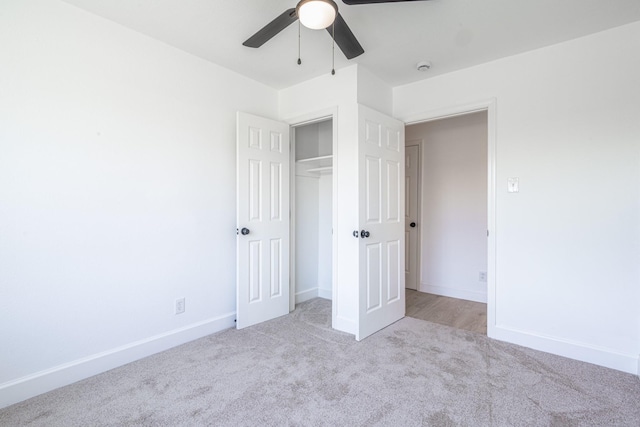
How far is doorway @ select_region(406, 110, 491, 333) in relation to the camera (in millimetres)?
3900

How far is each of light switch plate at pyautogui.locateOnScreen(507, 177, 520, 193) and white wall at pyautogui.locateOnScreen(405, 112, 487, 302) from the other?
1.29 metres

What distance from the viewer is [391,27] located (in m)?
2.27

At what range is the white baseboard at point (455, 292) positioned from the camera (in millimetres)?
3879

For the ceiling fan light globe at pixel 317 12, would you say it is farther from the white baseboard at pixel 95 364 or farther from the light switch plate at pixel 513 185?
the white baseboard at pixel 95 364

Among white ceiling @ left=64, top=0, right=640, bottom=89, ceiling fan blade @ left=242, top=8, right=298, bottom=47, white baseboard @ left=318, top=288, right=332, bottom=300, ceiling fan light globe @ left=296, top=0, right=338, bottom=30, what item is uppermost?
white ceiling @ left=64, top=0, right=640, bottom=89

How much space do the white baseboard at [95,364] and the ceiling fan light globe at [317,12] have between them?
99.8 inches

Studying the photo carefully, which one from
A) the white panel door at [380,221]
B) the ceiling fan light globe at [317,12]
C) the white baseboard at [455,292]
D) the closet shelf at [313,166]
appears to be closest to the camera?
the ceiling fan light globe at [317,12]

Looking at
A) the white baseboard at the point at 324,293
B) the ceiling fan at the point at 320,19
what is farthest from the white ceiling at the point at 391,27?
the white baseboard at the point at 324,293

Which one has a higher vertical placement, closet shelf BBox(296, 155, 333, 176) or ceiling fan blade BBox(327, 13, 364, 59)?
ceiling fan blade BBox(327, 13, 364, 59)

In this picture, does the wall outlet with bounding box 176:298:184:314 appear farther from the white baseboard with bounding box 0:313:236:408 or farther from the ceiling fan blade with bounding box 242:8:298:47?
the ceiling fan blade with bounding box 242:8:298:47

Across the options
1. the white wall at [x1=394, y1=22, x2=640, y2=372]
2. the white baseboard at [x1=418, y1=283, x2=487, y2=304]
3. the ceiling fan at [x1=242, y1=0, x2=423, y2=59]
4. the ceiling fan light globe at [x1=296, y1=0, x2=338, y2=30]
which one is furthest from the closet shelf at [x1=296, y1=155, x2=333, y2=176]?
the white baseboard at [x1=418, y1=283, x2=487, y2=304]

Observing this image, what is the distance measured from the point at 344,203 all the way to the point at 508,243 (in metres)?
1.48

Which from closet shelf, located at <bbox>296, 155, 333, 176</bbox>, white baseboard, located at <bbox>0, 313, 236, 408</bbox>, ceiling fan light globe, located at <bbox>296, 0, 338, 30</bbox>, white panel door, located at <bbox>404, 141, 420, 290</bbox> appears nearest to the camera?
ceiling fan light globe, located at <bbox>296, 0, 338, 30</bbox>

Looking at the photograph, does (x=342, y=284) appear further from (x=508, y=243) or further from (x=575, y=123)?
(x=575, y=123)
